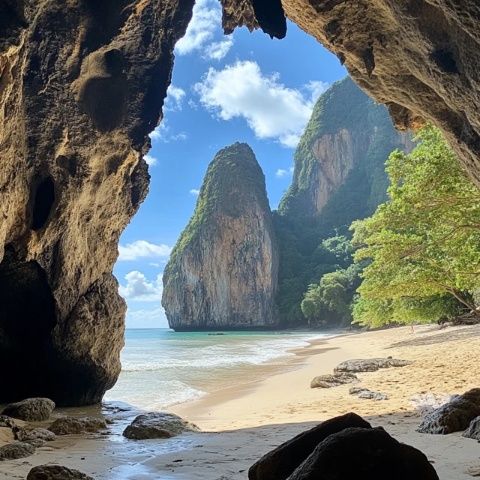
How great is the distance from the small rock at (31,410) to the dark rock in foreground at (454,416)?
6.29 meters

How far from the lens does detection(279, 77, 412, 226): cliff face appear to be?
327ft

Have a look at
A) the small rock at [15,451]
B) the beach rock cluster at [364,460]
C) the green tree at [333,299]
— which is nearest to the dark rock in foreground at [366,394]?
the small rock at [15,451]

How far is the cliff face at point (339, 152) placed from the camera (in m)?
99.8

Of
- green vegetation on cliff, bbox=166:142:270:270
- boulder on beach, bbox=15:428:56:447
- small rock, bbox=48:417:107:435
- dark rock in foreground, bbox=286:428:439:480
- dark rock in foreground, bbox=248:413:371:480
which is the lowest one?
small rock, bbox=48:417:107:435

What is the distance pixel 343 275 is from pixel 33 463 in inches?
2480

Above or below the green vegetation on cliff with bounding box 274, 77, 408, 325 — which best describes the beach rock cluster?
below

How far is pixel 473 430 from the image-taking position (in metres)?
4.62

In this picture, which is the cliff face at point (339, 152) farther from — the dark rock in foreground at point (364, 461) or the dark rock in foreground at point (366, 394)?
the dark rock in foreground at point (364, 461)

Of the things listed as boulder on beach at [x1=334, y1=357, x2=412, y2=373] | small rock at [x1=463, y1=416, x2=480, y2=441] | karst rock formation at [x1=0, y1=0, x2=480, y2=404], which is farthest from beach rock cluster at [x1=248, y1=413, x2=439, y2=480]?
boulder on beach at [x1=334, y1=357, x2=412, y2=373]

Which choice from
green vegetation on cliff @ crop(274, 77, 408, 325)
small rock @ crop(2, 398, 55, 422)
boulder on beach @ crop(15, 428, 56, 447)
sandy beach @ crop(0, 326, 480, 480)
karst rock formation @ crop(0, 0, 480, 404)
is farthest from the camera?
green vegetation on cliff @ crop(274, 77, 408, 325)

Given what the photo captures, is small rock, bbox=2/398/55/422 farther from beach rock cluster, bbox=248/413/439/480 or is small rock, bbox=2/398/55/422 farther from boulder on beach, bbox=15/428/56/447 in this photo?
beach rock cluster, bbox=248/413/439/480

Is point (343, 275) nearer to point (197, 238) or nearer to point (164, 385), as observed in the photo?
point (197, 238)

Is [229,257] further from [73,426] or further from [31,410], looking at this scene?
[73,426]

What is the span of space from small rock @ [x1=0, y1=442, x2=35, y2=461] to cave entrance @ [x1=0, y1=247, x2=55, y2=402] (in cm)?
619
